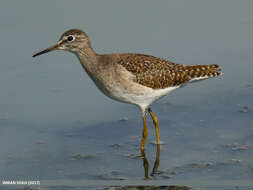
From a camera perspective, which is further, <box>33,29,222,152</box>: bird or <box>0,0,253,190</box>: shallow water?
<box>33,29,222,152</box>: bird

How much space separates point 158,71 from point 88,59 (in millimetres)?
1353

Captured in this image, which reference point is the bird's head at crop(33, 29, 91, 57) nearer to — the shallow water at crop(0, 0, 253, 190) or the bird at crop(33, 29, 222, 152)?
the bird at crop(33, 29, 222, 152)

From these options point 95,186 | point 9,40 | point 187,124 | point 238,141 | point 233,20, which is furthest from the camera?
point 233,20

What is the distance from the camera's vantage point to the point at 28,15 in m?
14.5

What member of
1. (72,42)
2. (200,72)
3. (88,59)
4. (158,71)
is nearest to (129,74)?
(158,71)

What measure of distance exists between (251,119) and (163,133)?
1.74m

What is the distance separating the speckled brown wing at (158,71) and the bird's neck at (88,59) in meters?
0.47

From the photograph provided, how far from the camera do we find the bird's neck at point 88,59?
10.4m

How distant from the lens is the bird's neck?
10.4 meters

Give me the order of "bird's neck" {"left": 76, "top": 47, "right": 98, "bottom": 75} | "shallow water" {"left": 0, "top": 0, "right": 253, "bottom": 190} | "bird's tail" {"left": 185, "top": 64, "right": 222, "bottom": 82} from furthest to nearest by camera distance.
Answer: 1. "bird's tail" {"left": 185, "top": 64, "right": 222, "bottom": 82}
2. "bird's neck" {"left": 76, "top": 47, "right": 98, "bottom": 75}
3. "shallow water" {"left": 0, "top": 0, "right": 253, "bottom": 190}

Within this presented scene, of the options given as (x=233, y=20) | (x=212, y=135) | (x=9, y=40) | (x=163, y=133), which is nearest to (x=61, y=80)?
(x=9, y=40)

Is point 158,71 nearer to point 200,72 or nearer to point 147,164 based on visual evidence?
point 200,72

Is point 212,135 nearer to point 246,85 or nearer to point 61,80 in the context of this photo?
point 246,85

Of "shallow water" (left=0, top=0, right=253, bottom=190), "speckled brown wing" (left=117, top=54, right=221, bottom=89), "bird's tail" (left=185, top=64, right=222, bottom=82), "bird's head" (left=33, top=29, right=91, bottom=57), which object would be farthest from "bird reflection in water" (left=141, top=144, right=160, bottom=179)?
"bird's head" (left=33, top=29, right=91, bottom=57)
